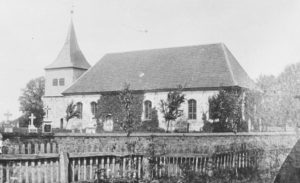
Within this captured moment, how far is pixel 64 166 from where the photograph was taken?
32.2 feet

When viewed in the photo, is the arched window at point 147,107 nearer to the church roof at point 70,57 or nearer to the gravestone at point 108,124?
the gravestone at point 108,124

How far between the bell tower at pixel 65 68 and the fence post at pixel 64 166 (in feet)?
139

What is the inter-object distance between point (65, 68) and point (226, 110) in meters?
25.2

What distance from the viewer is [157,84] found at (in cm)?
4194

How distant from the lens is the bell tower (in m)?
51.8

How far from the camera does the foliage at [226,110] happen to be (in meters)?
34.4

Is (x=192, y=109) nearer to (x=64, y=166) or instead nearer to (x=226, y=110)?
(x=226, y=110)

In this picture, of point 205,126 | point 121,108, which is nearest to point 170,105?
point 205,126

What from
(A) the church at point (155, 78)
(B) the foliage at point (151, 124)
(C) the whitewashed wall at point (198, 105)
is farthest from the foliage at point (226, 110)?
(B) the foliage at point (151, 124)

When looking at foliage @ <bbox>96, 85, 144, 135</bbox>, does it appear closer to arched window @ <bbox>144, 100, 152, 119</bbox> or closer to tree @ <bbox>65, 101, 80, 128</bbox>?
arched window @ <bbox>144, 100, 152, 119</bbox>

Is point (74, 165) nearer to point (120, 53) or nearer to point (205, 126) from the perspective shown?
point (205, 126)

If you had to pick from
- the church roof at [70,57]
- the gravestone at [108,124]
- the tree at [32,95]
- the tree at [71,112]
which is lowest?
the gravestone at [108,124]

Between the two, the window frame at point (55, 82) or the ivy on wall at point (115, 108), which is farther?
the window frame at point (55, 82)

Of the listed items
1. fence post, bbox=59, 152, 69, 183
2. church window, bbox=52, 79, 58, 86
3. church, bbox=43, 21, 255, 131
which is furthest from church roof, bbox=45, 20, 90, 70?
fence post, bbox=59, 152, 69, 183
